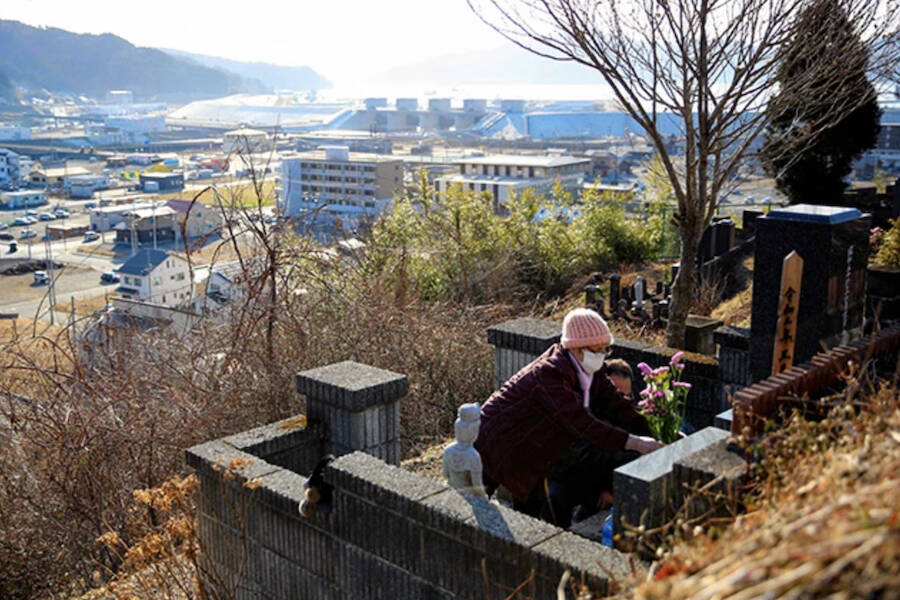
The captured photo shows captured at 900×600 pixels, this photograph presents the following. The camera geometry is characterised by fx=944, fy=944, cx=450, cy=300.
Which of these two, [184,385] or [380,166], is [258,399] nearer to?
[184,385]

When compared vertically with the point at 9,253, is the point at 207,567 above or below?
above

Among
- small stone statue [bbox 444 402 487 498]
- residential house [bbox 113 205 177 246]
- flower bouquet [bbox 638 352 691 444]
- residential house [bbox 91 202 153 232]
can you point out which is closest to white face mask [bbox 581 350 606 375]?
flower bouquet [bbox 638 352 691 444]

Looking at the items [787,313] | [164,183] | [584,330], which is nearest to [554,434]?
[584,330]

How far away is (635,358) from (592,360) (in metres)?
1.76

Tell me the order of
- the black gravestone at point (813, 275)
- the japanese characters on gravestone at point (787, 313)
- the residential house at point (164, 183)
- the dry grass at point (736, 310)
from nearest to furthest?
the japanese characters on gravestone at point (787, 313)
the black gravestone at point (813, 275)
the dry grass at point (736, 310)
the residential house at point (164, 183)

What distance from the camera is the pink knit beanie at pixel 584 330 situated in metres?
5.08

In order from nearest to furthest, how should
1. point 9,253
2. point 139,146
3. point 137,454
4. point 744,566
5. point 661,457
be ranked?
point 744,566, point 661,457, point 137,454, point 9,253, point 139,146

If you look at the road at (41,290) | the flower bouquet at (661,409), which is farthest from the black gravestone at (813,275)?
the road at (41,290)

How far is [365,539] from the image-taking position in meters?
4.49

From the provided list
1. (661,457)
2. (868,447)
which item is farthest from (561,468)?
(868,447)

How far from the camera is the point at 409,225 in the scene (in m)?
16.9

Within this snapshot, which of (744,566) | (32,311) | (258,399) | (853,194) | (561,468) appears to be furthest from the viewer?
(32,311)

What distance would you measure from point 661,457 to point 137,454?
4.75m

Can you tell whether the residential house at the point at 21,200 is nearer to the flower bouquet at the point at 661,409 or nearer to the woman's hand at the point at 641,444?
the flower bouquet at the point at 661,409
